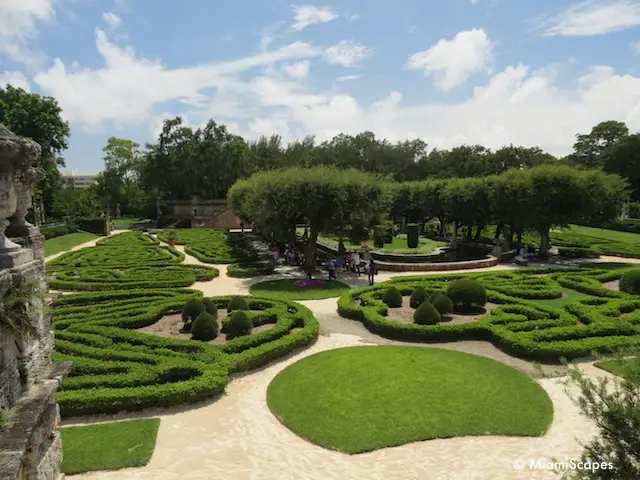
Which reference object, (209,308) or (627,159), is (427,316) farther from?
(627,159)

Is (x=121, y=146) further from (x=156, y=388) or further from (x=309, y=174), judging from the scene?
(x=156, y=388)

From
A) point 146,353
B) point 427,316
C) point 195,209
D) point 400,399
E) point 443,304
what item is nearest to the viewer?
point 400,399

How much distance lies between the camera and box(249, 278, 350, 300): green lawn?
20.4 m

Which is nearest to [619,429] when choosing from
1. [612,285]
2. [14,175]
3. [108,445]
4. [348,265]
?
[14,175]

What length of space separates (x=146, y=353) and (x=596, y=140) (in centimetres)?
8507

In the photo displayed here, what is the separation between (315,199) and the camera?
24.4 meters

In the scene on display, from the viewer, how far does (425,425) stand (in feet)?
29.6

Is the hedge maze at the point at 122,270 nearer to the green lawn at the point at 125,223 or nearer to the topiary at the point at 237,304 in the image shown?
the topiary at the point at 237,304

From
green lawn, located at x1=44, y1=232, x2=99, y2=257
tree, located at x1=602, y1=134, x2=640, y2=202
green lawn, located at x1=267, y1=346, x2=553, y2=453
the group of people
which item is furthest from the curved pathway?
tree, located at x1=602, y1=134, x2=640, y2=202

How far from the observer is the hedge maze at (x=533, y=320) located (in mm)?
13000

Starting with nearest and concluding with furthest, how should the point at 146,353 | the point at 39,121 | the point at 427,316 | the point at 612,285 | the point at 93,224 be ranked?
1. the point at 146,353
2. the point at 427,316
3. the point at 612,285
4. the point at 39,121
5. the point at 93,224

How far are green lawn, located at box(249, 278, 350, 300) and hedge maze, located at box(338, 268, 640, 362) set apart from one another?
1722 millimetres

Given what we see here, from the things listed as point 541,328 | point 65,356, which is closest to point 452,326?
point 541,328

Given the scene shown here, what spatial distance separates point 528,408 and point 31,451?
9.30 metres
